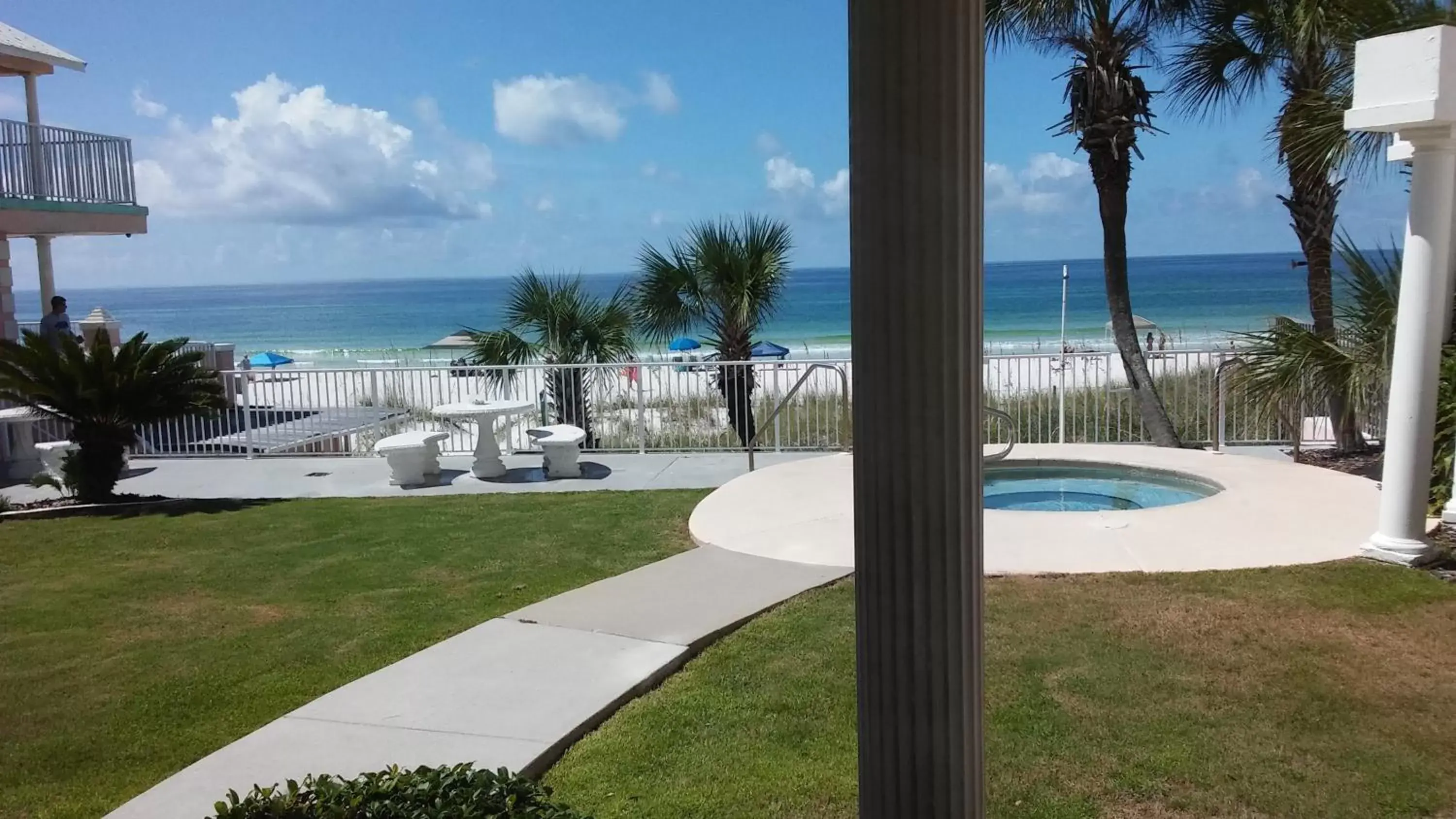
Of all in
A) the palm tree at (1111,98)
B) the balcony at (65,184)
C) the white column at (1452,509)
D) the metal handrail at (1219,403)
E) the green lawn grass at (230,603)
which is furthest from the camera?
the balcony at (65,184)

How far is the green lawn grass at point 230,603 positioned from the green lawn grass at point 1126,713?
1819 mm

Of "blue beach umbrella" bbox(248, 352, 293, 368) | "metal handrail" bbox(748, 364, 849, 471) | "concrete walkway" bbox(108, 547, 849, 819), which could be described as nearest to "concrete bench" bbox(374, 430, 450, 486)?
"metal handrail" bbox(748, 364, 849, 471)

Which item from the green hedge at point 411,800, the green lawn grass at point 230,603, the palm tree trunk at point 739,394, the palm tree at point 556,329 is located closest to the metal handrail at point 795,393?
the green lawn grass at point 230,603

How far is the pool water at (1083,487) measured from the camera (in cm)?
995

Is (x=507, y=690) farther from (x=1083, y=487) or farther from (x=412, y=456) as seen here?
(x=1083, y=487)

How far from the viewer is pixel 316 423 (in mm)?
15984

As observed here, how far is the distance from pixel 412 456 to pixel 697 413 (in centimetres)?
405

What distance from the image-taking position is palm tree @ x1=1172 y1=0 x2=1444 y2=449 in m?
8.49

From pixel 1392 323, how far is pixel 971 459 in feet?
25.3

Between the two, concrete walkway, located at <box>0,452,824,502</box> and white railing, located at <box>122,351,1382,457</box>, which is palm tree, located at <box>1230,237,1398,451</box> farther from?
concrete walkway, located at <box>0,452,824,502</box>

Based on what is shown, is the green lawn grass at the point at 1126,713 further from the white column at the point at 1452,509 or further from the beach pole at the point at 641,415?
the beach pole at the point at 641,415

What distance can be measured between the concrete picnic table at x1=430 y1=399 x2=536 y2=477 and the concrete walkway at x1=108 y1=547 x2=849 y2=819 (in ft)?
16.6

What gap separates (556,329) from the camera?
49.6 feet

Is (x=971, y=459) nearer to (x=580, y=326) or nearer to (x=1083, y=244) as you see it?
(x=580, y=326)
